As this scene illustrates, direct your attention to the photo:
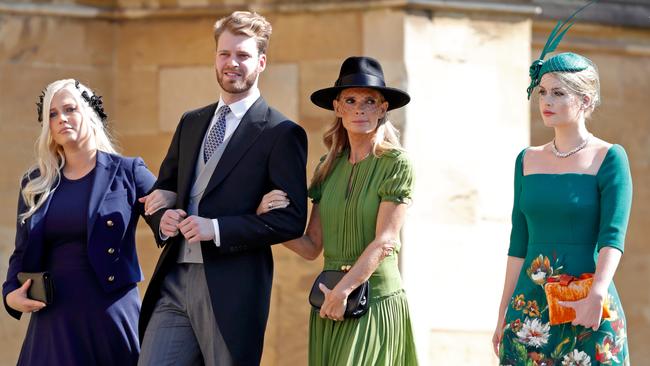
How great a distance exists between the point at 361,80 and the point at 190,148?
75 cm

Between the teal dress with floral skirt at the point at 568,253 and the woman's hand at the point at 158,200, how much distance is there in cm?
144

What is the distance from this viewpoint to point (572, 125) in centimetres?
536

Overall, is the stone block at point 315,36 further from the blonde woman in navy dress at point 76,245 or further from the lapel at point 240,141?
the lapel at point 240,141

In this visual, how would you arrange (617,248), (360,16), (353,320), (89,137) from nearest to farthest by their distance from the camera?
1. (617,248)
2. (353,320)
3. (89,137)
4. (360,16)

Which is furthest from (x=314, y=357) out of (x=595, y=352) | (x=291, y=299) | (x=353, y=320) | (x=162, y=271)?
(x=291, y=299)

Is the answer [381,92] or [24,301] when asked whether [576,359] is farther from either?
[24,301]

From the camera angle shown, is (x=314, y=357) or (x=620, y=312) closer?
(x=620, y=312)

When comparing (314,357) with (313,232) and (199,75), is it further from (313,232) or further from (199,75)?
(199,75)

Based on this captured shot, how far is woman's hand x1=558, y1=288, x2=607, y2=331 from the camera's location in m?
5.10

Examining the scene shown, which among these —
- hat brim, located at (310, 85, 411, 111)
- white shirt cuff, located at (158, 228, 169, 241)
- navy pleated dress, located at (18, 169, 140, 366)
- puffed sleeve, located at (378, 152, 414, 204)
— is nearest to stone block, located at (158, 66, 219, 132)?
navy pleated dress, located at (18, 169, 140, 366)

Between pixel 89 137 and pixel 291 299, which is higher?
pixel 89 137

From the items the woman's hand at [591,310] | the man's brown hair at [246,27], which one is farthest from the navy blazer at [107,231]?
the woman's hand at [591,310]

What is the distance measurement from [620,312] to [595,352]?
0.67ft

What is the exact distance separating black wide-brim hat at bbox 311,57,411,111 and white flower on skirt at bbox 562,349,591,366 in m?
1.30
